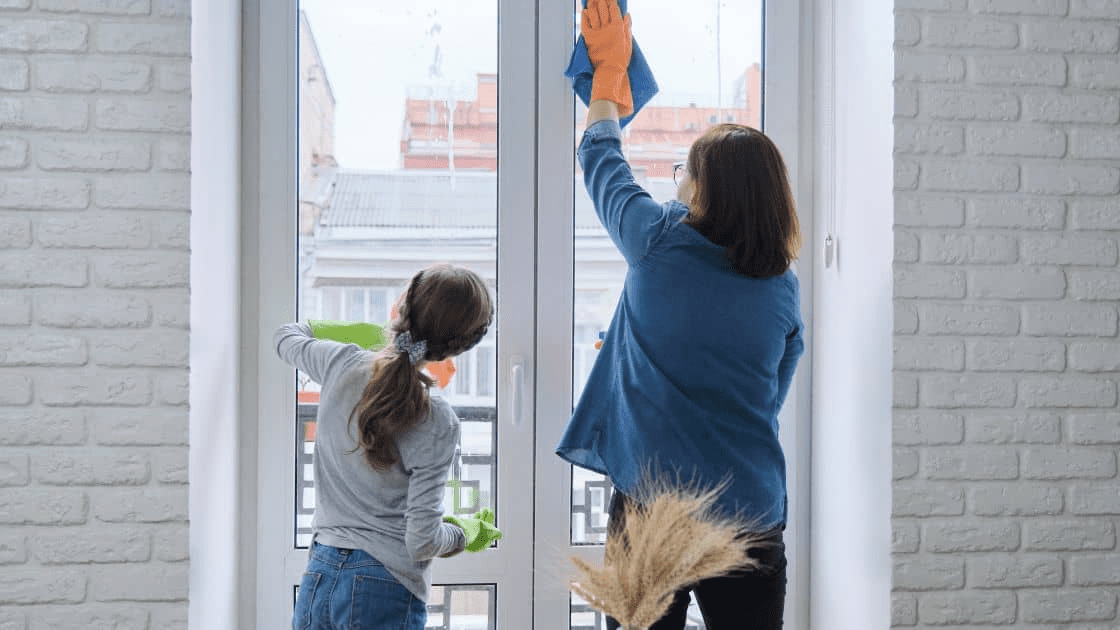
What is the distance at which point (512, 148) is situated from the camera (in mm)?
2096

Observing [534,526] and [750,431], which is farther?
[534,526]

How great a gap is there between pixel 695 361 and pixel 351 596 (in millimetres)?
708

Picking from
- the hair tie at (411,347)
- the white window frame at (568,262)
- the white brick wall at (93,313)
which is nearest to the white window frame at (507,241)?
the white window frame at (568,262)

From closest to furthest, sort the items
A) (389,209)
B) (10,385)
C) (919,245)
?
(10,385) < (919,245) < (389,209)

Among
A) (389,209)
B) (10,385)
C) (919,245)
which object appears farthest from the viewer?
(389,209)

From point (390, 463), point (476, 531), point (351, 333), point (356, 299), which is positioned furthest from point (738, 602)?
point (356, 299)

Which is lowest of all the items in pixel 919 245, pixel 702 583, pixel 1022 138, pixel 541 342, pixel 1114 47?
pixel 702 583

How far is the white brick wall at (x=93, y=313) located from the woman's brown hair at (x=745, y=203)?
900 mm

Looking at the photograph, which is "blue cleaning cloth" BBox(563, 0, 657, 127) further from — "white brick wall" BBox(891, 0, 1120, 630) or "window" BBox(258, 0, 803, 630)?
"white brick wall" BBox(891, 0, 1120, 630)

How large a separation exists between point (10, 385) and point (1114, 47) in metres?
2.09

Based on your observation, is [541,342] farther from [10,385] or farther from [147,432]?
[10,385]

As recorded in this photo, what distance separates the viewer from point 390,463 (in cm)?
165

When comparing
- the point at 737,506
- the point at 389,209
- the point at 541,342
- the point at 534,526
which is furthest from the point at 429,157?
the point at 737,506

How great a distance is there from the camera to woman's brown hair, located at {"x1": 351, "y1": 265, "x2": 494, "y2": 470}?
63.9 inches
